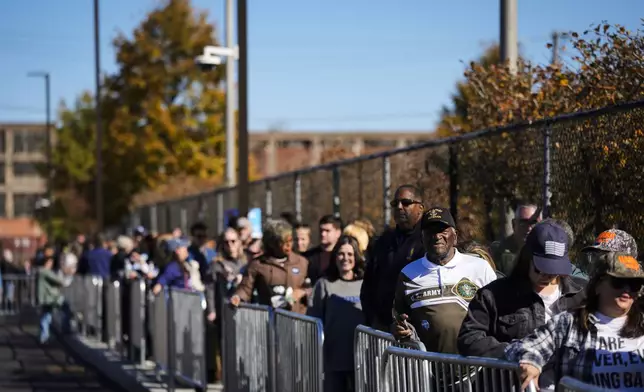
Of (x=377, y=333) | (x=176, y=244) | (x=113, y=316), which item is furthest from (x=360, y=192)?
(x=377, y=333)

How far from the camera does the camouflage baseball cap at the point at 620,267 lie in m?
5.39

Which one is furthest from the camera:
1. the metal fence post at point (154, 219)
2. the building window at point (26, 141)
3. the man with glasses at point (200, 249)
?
the building window at point (26, 141)

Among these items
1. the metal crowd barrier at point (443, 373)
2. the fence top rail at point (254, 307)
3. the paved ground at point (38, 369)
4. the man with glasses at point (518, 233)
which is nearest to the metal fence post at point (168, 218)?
the paved ground at point (38, 369)

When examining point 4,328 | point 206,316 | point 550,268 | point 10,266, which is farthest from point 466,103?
point 10,266

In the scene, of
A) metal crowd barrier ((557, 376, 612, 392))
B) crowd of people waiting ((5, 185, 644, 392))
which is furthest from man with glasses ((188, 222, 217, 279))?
metal crowd barrier ((557, 376, 612, 392))

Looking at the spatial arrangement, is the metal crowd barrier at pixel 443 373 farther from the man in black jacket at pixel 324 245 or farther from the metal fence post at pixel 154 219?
the metal fence post at pixel 154 219

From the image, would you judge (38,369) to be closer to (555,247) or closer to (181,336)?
(181,336)

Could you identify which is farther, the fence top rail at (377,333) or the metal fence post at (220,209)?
the metal fence post at (220,209)

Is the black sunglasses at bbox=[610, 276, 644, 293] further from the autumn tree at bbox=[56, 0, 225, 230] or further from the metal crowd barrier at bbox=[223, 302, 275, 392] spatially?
the autumn tree at bbox=[56, 0, 225, 230]

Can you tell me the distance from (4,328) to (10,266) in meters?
9.72

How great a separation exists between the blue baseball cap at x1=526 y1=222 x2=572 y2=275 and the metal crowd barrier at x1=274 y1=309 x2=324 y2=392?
2.53 m

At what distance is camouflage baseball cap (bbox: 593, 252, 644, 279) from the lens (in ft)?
17.7

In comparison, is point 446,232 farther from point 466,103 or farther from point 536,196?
point 466,103

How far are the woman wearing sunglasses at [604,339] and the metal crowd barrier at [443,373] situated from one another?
0.10 m
